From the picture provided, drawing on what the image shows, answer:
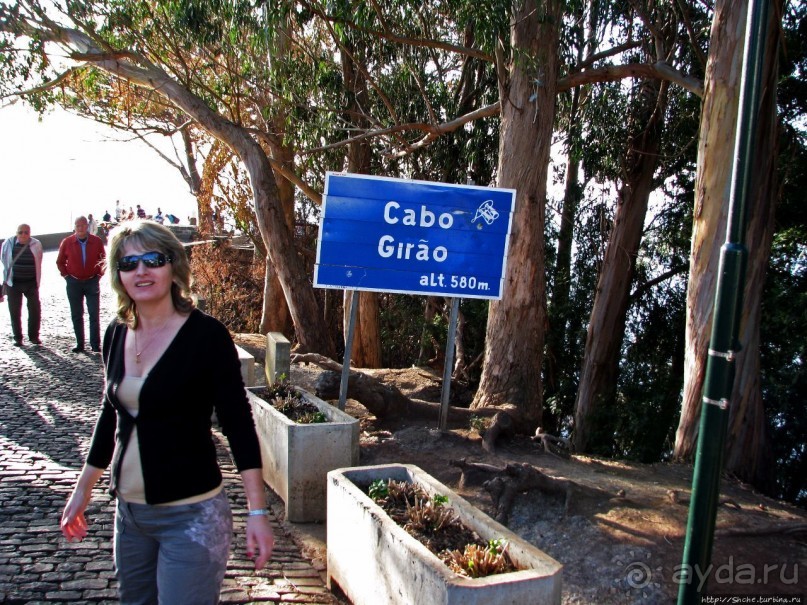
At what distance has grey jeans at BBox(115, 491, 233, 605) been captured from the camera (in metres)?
2.85

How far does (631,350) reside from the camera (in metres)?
14.5

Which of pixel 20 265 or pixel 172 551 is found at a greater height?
pixel 20 265

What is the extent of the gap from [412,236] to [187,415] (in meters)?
4.67

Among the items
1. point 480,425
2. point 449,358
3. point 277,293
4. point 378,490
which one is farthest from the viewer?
point 277,293

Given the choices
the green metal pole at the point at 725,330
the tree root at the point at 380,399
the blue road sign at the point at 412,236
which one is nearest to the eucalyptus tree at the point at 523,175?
the tree root at the point at 380,399

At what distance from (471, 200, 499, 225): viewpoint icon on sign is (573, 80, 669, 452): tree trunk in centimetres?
617

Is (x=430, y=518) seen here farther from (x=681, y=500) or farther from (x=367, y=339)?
(x=367, y=339)

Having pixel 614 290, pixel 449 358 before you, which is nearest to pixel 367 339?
pixel 614 290

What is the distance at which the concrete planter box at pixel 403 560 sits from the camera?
3387 mm

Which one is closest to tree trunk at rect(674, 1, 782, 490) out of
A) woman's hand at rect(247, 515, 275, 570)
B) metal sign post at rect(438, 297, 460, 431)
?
metal sign post at rect(438, 297, 460, 431)

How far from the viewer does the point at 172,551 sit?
2875 mm

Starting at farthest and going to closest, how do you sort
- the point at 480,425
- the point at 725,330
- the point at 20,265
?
the point at 20,265
the point at 480,425
the point at 725,330

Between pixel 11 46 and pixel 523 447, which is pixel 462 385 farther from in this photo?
pixel 11 46

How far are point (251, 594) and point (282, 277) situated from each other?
27.9 feet
